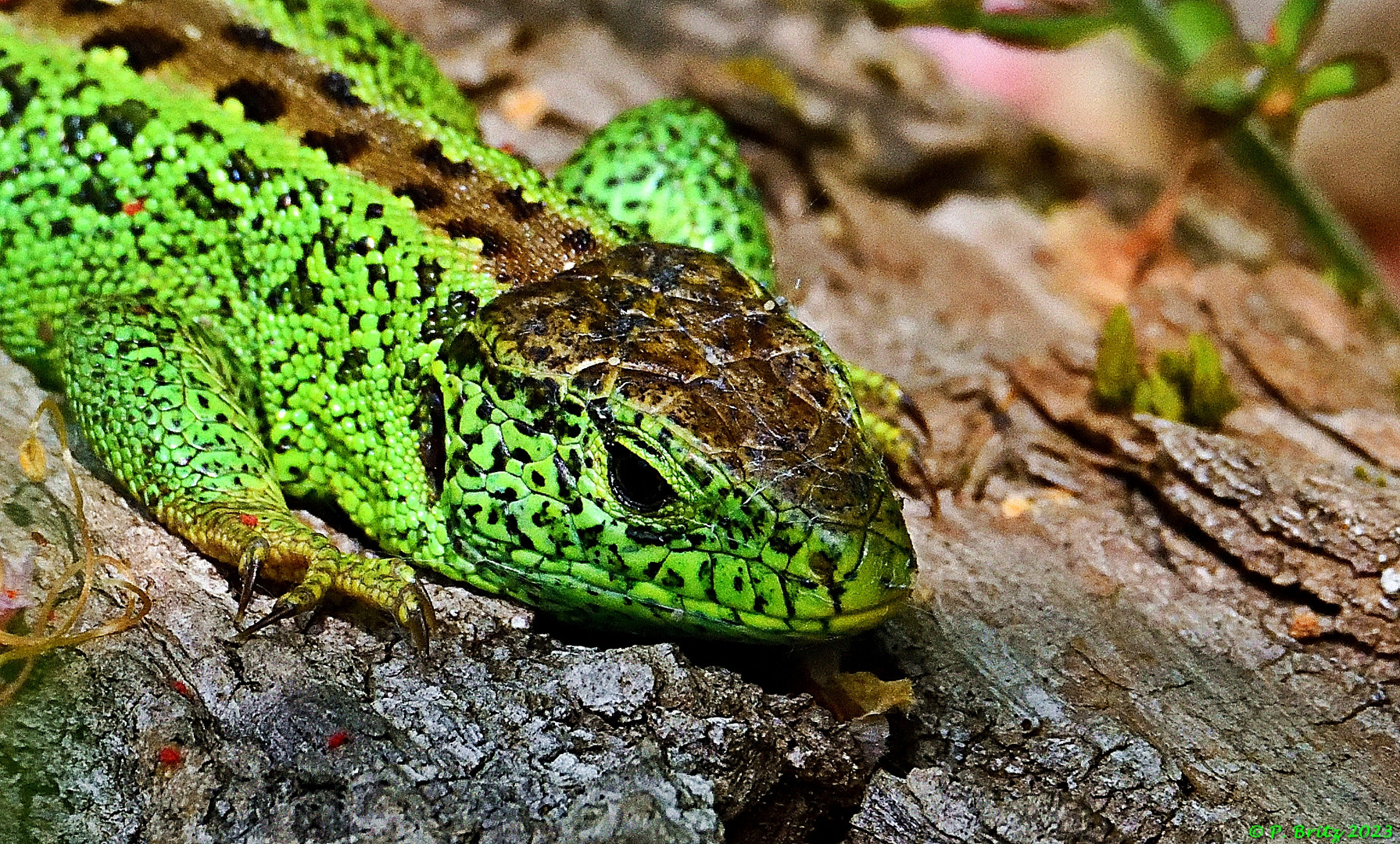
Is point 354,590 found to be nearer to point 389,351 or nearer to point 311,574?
point 311,574

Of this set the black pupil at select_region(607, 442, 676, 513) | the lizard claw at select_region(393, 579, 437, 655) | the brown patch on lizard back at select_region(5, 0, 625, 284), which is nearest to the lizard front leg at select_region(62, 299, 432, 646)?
the lizard claw at select_region(393, 579, 437, 655)


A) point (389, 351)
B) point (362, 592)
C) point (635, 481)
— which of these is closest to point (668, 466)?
point (635, 481)

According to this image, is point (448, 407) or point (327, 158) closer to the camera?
point (448, 407)

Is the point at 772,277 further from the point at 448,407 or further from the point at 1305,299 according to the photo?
the point at 1305,299

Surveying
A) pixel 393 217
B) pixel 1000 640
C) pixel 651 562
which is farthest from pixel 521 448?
pixel 1000 640

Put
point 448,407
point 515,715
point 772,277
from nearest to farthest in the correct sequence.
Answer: point 515,715 < point 448,407 < point 772,277

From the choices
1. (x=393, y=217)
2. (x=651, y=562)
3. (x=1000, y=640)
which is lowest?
(x=1000, y=640)
